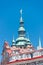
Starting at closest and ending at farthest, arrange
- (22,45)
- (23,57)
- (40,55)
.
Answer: (40,55)
(23,57)
(22,45)

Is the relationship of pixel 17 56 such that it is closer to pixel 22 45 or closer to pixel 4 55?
pixel 4 55

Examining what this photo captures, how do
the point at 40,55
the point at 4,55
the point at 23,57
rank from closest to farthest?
the point at 40,55, the point at 23,57, the point at 4,55

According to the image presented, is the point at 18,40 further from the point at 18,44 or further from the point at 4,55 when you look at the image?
the point at 4,55

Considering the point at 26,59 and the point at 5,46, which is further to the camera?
the point at 5,46

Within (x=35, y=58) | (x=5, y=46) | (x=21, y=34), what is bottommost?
(x=35, y=58)

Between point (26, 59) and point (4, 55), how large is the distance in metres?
23.6

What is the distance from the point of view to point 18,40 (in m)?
118

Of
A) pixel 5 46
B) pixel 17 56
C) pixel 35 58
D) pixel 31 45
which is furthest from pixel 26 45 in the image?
pixel 35 58

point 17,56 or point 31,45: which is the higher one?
point 31,45

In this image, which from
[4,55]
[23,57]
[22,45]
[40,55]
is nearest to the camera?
[40,55]

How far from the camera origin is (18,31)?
122000mm

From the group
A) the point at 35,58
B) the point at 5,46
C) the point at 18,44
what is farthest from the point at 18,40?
the point at 35,58

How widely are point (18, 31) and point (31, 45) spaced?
9.71 meters

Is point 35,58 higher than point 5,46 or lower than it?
lower
